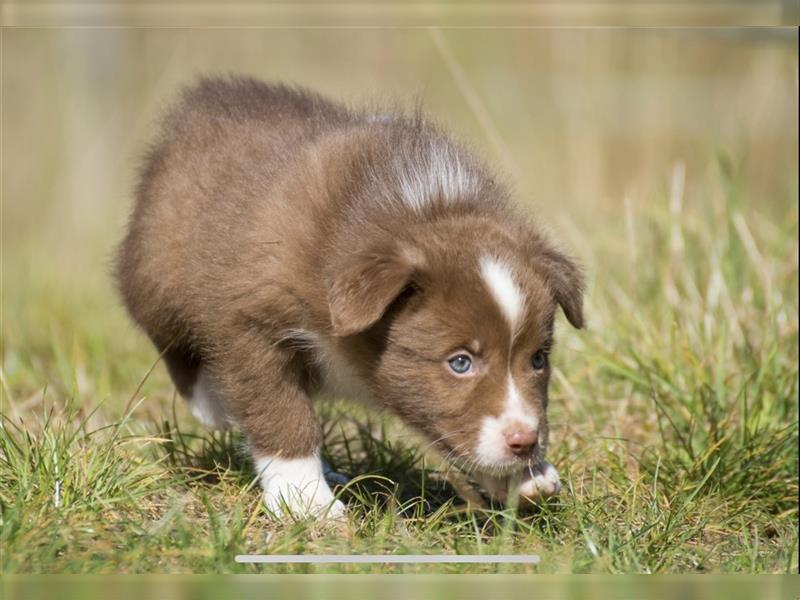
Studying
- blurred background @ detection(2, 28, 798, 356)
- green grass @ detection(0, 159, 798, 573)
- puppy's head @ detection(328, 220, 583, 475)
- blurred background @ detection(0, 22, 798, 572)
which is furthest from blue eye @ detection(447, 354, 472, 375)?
blurred background @ detection(2, 28, 798, 356)

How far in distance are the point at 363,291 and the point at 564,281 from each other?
77 centimetres

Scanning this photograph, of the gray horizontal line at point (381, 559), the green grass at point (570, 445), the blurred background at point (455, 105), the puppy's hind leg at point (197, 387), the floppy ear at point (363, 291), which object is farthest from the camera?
the blurred background at point (455, 105)

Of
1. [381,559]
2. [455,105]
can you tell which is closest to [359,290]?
[381,559]

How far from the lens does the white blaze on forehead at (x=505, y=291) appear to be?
372 cm

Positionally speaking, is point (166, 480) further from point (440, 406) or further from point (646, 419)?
point (646, 419)

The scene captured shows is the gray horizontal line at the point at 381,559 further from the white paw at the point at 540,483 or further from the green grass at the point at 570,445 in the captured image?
the white paw at the point at 540,483

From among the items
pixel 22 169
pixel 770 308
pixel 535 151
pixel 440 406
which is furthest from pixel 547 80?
pixel 440 406

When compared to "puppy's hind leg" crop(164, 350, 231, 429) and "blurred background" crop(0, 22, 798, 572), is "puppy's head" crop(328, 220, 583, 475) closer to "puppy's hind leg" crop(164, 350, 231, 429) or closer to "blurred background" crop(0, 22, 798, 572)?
"blurred background" crop(0, 22, 798, 572)

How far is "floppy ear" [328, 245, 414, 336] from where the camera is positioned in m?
3.62

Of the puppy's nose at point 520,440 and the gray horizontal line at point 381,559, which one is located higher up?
the puppy's nose at point 520,440

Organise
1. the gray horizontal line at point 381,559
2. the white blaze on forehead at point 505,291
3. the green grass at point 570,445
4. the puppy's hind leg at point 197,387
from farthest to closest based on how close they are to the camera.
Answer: the puppy's hind leg at point 197,387 → the white blaze on forehead at point 505,291 → the green grass at point 570,445 → the gray horizontal line at point 381,559

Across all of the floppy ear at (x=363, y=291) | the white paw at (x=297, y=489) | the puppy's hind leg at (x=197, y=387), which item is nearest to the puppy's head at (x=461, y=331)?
the floppy ear at (x=363, y=291)

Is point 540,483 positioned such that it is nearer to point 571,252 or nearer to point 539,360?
point 539,360

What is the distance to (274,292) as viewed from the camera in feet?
Answer: 13.1
